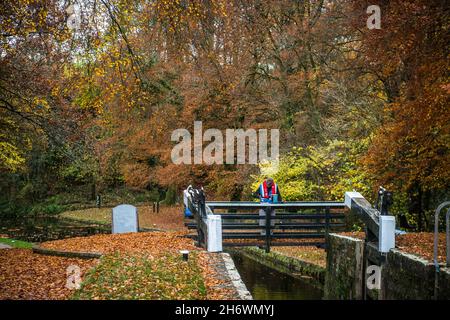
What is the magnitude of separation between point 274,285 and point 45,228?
798 inches

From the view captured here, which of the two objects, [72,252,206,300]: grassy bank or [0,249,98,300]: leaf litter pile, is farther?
[0,249,98,300]: leaf litter pile

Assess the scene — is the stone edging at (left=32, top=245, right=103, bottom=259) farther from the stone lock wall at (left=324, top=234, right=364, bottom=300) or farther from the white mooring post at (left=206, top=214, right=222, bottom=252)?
the stone lock wall at (left=324, top=234, right=364, bottom=300)

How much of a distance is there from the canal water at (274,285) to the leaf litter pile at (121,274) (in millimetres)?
2340

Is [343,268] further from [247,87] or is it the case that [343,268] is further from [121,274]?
[247,87]

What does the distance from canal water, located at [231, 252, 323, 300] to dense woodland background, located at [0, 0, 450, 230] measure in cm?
402

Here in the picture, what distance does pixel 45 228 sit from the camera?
31.1m

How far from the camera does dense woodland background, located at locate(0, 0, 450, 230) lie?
10.4 meters

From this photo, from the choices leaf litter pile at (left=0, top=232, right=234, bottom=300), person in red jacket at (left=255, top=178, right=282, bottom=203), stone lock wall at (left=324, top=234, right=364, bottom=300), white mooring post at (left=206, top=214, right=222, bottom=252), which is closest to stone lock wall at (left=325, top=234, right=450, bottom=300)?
stone lock wall at (left=324, top=234, right=364, bottom=300)

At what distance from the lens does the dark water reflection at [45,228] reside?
2683 cm

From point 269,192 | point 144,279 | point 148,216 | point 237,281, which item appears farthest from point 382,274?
point 148,216

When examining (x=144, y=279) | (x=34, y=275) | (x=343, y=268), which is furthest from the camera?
(x=343, y=268)

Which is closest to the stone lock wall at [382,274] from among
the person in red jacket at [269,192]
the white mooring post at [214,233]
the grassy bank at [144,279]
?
the person in red jacket at [269,192]
